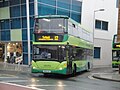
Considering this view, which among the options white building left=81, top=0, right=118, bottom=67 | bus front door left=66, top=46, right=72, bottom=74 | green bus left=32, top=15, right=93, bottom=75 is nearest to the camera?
green bus left=32, top=15, right=93, bottom=75

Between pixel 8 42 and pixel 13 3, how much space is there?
5135 mm

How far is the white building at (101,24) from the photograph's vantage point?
4778 centimetres

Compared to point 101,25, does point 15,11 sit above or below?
above

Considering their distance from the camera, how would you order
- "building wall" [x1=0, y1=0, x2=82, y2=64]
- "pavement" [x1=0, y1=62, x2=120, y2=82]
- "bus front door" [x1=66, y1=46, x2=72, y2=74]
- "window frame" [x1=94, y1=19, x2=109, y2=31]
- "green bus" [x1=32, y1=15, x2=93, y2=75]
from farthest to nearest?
"window frame" [x1=94, y1=19, x2=109, y2=31], "building wall" [x1=0, y1=0, x2=82, y2=64], "pavement" [x1=0, y1=62, x2=120, y2=82], "bus front door" [x1=66, y1=46, x2=72, y2=74], "green bus" [x1=32, y1=15, x2=93, y2=75]

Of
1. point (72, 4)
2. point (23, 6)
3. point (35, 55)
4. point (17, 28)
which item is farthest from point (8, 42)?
point (35, 55)

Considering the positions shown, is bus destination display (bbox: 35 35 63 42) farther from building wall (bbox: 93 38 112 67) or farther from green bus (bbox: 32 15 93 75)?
building wall (bbox: 93 38 112 67)

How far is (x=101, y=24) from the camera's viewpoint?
51.3 meters

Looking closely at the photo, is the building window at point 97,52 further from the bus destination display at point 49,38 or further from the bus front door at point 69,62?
the bus destination display at point 49,38

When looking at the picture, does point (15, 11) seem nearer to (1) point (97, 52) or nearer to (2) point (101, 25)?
(2) point (101, 25)

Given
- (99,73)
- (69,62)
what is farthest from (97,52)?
(69,62)

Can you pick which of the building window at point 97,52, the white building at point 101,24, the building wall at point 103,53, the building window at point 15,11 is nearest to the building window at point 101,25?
the white building at point 101,24

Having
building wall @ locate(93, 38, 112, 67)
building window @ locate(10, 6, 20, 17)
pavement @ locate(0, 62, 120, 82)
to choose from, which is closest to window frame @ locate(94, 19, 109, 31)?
building wall @ locate(93, 38, 112, 67)

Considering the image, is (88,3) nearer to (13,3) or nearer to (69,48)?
(13,3)

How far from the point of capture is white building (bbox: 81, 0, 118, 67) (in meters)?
47.8
